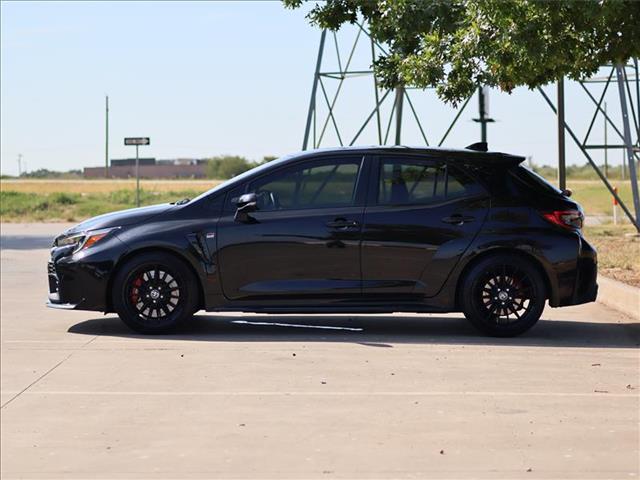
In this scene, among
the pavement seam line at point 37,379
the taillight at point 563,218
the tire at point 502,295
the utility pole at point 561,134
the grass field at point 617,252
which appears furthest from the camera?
the utility pole at point 561,134

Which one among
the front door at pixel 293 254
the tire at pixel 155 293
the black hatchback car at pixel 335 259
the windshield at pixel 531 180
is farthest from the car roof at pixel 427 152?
the tire at pixel 155 293

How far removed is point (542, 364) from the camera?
33.4 feet

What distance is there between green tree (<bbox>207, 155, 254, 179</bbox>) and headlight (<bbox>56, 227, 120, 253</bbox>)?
107063 millimetres

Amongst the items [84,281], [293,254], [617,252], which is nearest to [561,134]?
[617,252]

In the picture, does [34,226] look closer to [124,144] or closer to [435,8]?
[124,144]

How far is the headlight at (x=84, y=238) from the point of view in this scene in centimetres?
1180

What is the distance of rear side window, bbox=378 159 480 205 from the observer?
1184cm

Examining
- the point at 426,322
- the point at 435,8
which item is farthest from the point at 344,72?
the point at 426,322

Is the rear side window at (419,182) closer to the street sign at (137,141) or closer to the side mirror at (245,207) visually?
the side mirror at (245,207)

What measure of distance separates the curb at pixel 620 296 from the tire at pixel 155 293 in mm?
4577

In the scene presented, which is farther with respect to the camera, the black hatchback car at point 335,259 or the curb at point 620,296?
the curb at point 620,296

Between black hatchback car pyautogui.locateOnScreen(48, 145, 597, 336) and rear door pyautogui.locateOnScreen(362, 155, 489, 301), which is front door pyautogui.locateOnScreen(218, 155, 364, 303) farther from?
rear door pyautogui.locateOnScreen(362, 155, 489, 301)

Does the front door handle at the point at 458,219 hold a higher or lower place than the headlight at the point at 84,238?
higher

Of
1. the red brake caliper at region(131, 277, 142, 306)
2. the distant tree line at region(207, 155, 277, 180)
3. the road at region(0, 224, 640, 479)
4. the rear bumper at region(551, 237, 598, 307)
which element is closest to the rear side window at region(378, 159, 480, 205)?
the rear bumper at region(551, 237, 598, 307)
